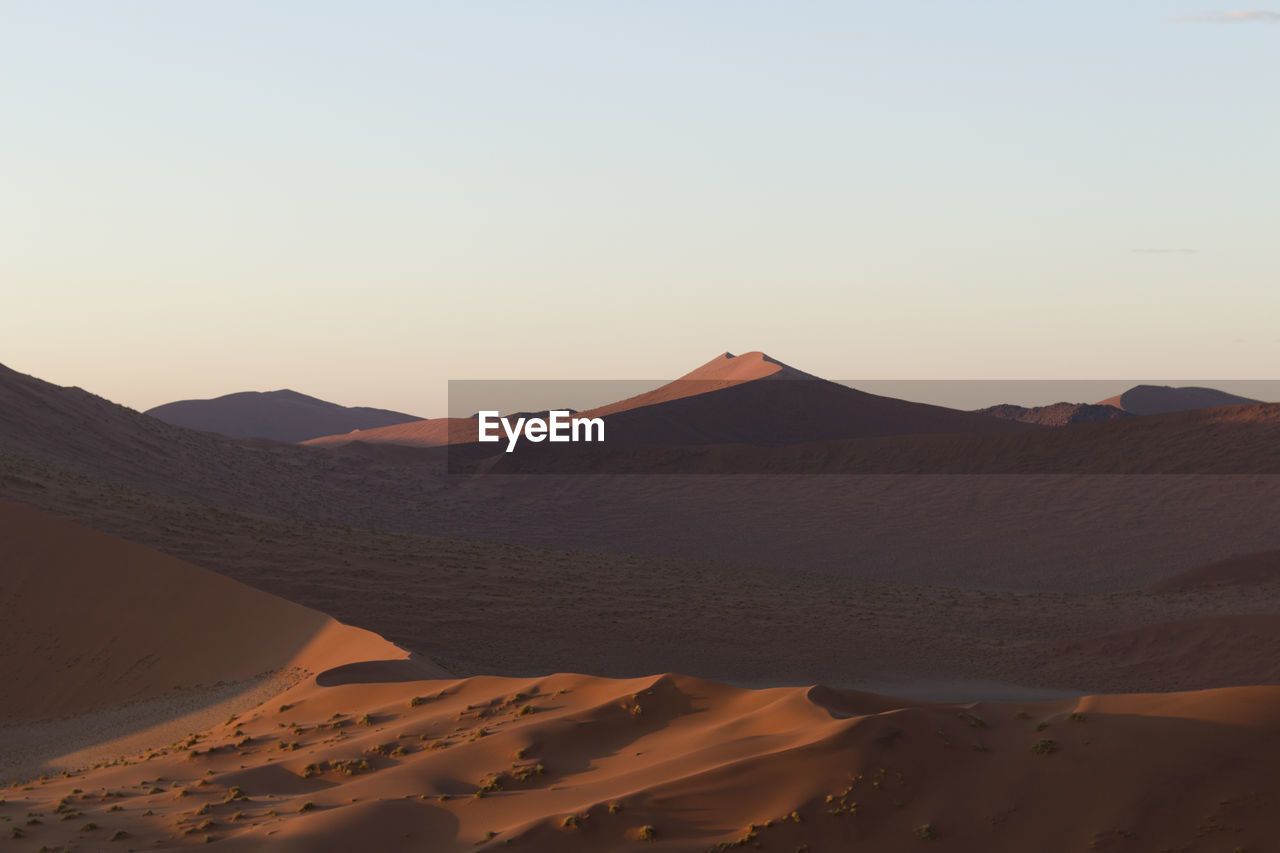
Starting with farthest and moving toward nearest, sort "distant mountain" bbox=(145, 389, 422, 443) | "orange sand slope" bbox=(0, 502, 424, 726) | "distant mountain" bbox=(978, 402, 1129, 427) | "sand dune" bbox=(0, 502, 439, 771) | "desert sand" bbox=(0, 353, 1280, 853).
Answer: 1. "distant mountain" bbox=(145, 389, 422, 443)
2. "distant mountain" bbox=(978, 402, 1129, 427)
3. "orange sand slope" bbox=(0, 502, 424, 726)
4. "sand dune" bbox=(0, 502, 439, 771)
5. "desert sand" bbox=(0, 353, 1280, 853)

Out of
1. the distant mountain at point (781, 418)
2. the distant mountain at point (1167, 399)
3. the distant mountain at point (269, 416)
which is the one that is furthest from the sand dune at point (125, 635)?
the distant mountain at point (269, 416)

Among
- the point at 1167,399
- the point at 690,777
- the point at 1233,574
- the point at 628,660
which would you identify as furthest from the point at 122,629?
the point at 1167,399

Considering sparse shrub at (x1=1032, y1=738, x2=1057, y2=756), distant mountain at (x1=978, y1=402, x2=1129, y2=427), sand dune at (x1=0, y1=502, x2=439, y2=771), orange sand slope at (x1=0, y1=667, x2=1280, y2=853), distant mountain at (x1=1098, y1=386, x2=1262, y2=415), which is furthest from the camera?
distant mountain at (x1=1098, y1=386, x2=1262, y2=415)

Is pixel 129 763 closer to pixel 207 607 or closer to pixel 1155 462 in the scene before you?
pixel 207 607

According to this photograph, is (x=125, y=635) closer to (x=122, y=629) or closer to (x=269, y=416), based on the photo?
(x=122, y=629)

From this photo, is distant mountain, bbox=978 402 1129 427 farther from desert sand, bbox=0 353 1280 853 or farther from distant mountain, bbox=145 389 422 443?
distant mountain, bbox=145 389 422 443

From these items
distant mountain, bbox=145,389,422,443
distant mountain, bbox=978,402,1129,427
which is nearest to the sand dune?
distant mountain, bbox=978,402,1129,427

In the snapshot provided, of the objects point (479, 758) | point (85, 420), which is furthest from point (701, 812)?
point (85, 420)
